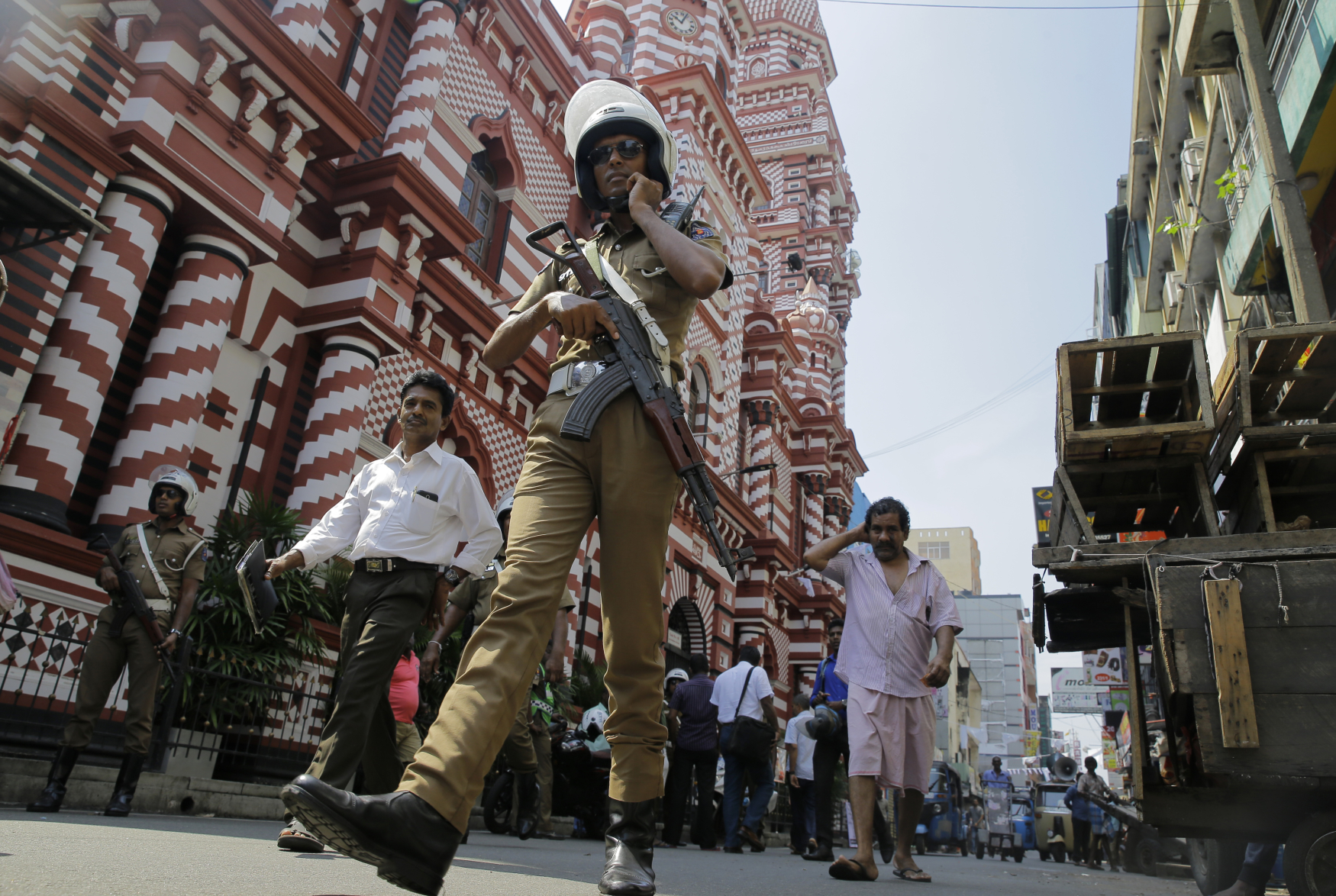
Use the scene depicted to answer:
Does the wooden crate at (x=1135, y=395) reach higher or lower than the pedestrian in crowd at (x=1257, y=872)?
higher

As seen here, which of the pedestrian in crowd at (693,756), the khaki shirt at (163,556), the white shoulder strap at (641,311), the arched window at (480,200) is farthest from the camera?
the arched window at (480,200)

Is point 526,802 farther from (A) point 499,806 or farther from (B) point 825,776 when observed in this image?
(B) point 825,776

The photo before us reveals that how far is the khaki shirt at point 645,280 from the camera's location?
3123mm

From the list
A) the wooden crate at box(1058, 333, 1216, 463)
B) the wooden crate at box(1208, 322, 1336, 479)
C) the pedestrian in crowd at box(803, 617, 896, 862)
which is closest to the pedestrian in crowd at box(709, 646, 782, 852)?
the pedestrian in crowd at box(803, 617, 896, 862)

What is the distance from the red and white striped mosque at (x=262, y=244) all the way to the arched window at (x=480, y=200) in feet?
0.19

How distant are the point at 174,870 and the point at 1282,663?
367cm

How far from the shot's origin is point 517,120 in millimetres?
15398

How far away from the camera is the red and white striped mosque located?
7383 mm

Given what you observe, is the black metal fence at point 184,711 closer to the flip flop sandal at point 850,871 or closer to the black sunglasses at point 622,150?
the flip flop sandal at point 850,871

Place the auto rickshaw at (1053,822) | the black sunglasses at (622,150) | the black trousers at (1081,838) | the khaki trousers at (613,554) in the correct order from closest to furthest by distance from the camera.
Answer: the khaki trousers at (613,554) < the black sunglasses at (622,150) < the black trousers at (1081,838) < the auto rickshaw at (1053,822)

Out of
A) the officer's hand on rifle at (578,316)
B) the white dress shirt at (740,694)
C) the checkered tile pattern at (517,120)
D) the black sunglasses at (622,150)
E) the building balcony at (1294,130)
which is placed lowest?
the white dress shirt at (740,694)

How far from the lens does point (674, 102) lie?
21.3 metres

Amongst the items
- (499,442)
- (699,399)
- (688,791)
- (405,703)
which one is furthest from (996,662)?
(405,703)

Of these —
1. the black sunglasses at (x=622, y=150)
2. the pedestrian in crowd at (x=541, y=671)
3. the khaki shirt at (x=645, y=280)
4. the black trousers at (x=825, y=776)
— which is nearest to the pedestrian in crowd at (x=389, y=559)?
the pedestrian in crowd at (x=541, y=671)
